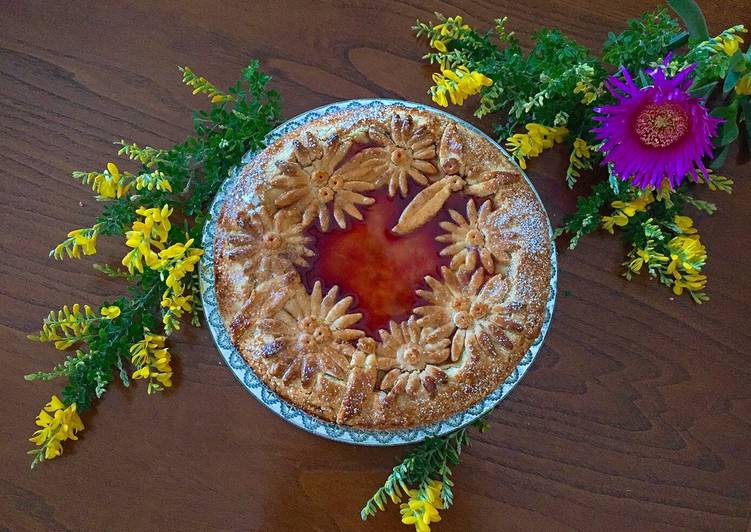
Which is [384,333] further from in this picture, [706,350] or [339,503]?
[706,350]

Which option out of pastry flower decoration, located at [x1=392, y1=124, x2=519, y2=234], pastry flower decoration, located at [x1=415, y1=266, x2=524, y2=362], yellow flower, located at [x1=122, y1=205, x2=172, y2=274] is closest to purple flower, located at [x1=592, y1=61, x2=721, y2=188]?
pastry flower decoration, located at [x1=392, y1=124, x2=519, y2=234]

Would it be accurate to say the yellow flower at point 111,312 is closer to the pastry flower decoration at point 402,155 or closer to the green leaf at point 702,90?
the pastry flower decoration at point 402,155

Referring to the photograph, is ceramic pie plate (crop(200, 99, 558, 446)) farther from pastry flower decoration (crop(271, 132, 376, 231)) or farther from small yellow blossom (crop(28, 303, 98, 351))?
small yellow blossom (crop(28, 303, 98, 351))

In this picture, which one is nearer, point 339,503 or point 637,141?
point 637,141

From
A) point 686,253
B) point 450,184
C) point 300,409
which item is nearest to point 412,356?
point 300,409

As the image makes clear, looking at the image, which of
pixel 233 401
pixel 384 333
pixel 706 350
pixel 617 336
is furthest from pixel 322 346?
pixel 706 350

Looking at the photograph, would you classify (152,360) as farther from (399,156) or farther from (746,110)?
(746,110)
